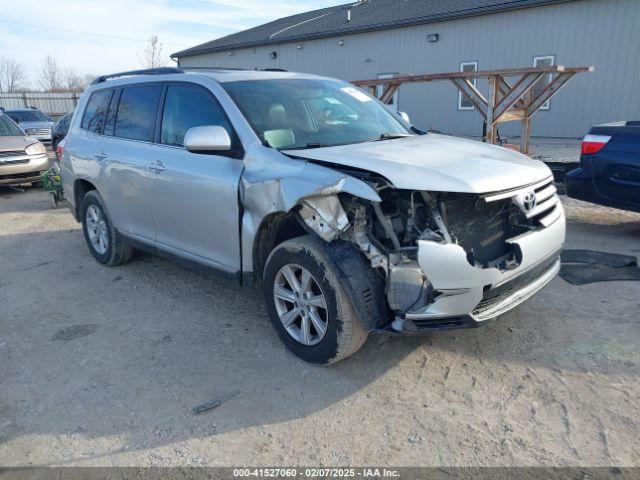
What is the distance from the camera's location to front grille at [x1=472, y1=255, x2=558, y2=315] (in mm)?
3039

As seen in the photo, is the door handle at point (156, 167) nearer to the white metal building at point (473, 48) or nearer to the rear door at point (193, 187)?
the rear door at point (193, 187)

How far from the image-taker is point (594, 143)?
227 inches

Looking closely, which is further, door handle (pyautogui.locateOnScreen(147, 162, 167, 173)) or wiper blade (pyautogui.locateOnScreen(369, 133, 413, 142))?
door handle (pyautogui.locateOnScreen(147, 162, 167, 173))

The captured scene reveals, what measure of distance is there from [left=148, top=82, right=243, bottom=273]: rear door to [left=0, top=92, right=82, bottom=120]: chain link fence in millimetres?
31365

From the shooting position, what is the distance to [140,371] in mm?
3473

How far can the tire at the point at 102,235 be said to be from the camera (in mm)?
5391

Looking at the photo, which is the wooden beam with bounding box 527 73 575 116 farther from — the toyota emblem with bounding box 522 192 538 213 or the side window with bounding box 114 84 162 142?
the side window with bounding box 114 84 162 142

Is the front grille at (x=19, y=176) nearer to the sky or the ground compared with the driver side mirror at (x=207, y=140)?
nearer to the ground

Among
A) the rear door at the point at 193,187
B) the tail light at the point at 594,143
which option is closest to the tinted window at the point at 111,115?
the rear door at the point at 193,187

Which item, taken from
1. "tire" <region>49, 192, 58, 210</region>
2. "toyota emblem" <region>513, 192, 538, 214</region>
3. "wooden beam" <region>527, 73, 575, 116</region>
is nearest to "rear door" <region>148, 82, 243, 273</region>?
"toyota emblem" <region>513, 192, 538, 214</region>

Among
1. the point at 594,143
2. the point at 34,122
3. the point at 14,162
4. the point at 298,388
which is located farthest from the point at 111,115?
the point at 34,122

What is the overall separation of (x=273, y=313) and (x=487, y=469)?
1.72 metres

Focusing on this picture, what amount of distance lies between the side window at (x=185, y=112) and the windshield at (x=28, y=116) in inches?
705

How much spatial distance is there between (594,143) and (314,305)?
424 cm
